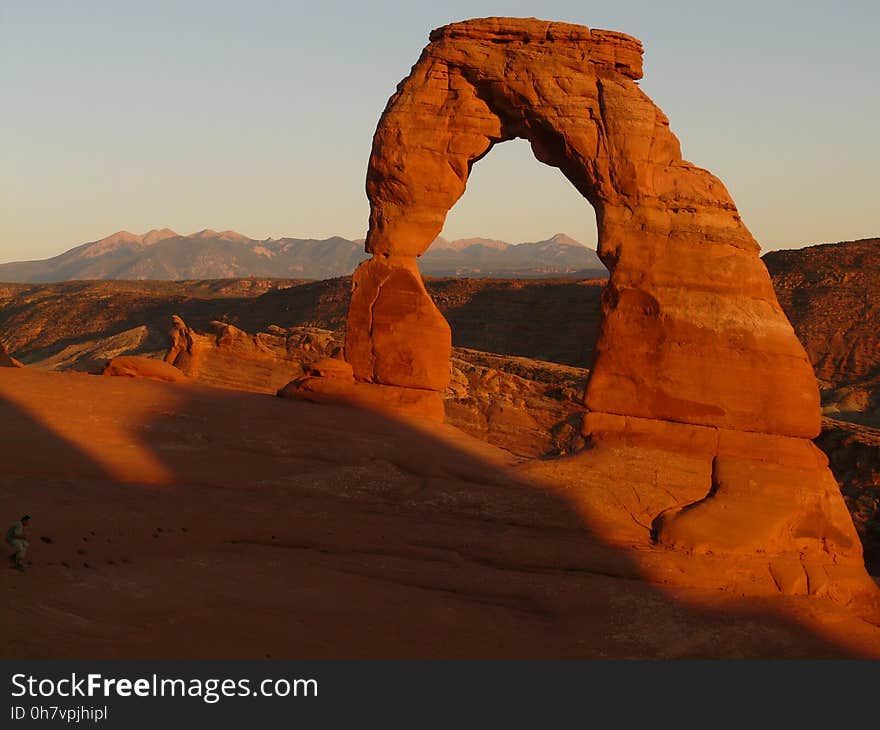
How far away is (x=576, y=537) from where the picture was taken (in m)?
11.3

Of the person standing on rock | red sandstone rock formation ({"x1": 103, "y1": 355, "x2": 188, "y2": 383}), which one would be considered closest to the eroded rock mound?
red sandstone rock formation ({"x1": 103, "y1": 355, "x2": 188, "y2": 383})

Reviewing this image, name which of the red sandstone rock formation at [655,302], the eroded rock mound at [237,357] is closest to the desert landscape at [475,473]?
the red sandstone rock formation at [655,302]

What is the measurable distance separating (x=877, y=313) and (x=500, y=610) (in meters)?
42.9

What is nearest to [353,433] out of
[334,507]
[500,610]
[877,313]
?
[334,507]

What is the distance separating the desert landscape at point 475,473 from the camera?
27.2 ft

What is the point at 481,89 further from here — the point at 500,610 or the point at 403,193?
the point at 500,610

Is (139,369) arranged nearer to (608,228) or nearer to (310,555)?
(310,555)

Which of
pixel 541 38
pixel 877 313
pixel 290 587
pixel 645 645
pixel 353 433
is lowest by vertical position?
pixel 645 645

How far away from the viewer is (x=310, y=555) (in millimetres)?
9820

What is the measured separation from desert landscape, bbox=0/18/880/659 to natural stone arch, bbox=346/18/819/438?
4 cm

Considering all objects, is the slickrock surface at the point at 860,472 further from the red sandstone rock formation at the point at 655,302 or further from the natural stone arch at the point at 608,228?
the natural stone arch at the point at 608,228

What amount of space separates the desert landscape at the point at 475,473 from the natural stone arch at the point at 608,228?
0.13ft

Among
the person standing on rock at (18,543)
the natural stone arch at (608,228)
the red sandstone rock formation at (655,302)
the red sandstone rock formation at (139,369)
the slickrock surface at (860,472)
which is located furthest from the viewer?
the slickrock surface at (860,472)

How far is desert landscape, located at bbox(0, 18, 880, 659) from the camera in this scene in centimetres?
830
